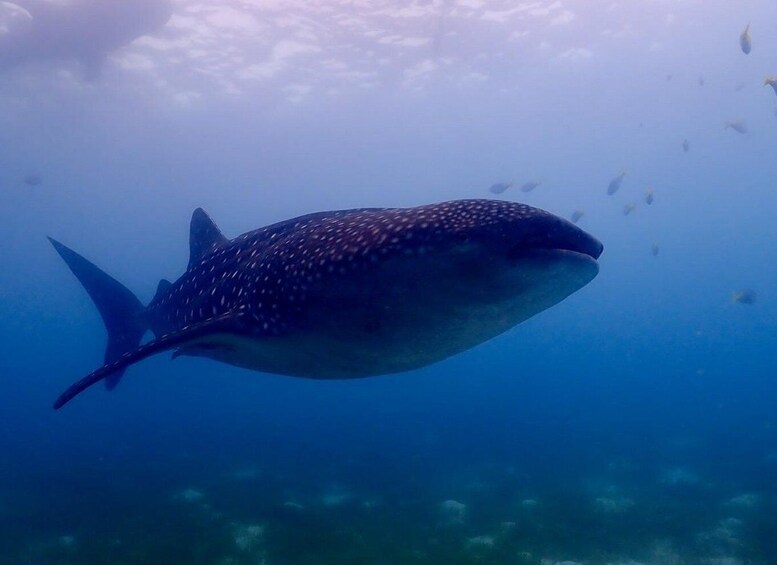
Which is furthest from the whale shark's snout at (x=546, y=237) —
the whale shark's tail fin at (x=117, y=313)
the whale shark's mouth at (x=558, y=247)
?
the whale shark's tail fin at (x=117, y=313)

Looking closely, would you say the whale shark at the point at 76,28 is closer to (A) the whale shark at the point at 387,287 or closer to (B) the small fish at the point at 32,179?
(B) the small fish at the point at 32,179

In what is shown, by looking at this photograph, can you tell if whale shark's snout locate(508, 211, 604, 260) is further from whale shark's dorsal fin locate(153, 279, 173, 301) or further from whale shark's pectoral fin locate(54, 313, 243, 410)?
whale shark's dorsal fin locate(153, 279, 173, 301)

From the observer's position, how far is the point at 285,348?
550cm

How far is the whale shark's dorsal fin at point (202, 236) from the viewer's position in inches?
343

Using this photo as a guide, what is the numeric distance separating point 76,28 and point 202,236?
110 ft

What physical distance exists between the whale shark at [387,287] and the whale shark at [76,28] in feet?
109

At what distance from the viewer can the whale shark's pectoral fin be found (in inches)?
212

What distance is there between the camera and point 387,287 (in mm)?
4559

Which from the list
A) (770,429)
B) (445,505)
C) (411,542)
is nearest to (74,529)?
(411,542)

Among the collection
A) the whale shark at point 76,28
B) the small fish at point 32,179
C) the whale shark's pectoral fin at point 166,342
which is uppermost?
the whale shark at point 76,28

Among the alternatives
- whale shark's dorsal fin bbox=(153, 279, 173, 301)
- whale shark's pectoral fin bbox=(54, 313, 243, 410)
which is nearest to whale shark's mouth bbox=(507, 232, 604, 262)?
whale shark's pectoral fin bbox=(54, 313, 243, 410)

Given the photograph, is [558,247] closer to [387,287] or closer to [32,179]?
[387,287]

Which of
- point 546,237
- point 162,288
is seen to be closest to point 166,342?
point 546,237

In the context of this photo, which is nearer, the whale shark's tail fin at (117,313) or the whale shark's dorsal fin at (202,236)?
the whale shark's dorsal fin at (202,236)
